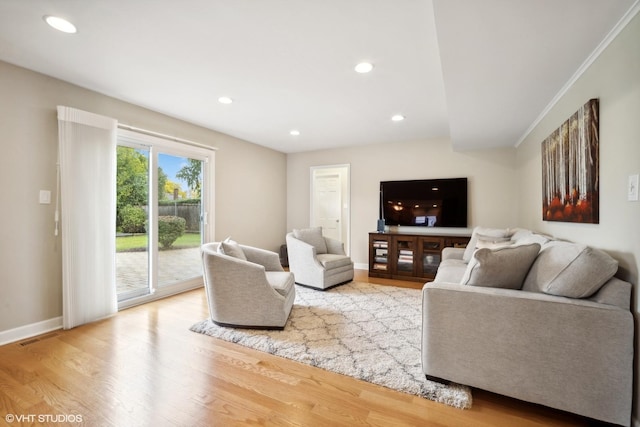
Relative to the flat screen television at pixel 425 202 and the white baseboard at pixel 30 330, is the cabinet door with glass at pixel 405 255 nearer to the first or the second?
the flat screen television at pixel 425 202

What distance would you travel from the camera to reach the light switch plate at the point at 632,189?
1.46 metres

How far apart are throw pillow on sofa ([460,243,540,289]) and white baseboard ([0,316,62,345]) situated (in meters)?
3.64

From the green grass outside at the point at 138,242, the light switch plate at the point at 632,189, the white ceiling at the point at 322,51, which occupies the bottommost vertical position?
the green grass outside at the point at 138,242

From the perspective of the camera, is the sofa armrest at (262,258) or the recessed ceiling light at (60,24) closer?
the recessed ceiling light at (60,24)

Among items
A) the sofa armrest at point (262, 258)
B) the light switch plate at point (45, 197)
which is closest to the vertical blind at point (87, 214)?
the light switch plate at point (45, 197)

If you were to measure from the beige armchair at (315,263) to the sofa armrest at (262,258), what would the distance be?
2.14ft

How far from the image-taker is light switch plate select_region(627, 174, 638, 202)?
146 centimetres

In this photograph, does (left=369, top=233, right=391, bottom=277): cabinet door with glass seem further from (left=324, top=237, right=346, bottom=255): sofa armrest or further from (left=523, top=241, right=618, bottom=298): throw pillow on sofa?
(left=523, top=241, right=618, bottom=298): throw pillow on sofa

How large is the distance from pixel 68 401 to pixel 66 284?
145cm

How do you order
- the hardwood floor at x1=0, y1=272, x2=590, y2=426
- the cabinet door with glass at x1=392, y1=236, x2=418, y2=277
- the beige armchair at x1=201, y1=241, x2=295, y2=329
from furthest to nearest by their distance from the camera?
1. the cabinet door with glass at x1=392, y1=236, x2=418, y2=277
2. the beige armchair at x1=201, y1=241, x2=295, y2=329
3. the hardwood floor at x1=0, y1=272, x2=590, y2=426

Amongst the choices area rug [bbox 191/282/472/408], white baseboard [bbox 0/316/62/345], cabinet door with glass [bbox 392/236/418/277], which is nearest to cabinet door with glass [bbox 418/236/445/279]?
cabinet door with glass [bbox 392/236/418/277]

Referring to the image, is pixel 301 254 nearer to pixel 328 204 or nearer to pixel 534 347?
pixel 328 204

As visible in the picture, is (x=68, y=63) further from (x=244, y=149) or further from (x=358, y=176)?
(x=358, y=176)

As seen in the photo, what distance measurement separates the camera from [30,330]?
8.23ft
